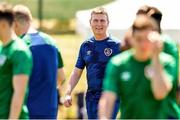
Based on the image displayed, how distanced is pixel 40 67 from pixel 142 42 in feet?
7.50

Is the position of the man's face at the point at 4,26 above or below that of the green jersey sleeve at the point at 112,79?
above

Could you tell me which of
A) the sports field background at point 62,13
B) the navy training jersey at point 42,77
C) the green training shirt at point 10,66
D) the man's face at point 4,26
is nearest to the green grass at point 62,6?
the sports field background at point 62,13

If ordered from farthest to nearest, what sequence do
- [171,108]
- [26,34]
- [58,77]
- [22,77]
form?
[58,77], [26,34], [171,108], [22,77]

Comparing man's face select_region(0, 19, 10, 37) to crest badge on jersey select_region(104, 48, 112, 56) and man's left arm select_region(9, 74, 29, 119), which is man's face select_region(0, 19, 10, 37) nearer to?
man's left arm select_region(9, 74, 29, 119)

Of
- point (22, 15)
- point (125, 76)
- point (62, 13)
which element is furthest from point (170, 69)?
point (62, 13)

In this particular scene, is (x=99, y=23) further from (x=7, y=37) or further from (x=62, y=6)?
(x=62, y=6)

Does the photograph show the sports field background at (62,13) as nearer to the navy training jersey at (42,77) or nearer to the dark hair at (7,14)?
the navy training jersey at (42,77)

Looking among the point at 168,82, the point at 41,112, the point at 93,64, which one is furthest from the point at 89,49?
the point at 168,82

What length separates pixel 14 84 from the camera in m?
6.95

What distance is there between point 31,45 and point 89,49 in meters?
1.30

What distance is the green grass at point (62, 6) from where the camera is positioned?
34.7m

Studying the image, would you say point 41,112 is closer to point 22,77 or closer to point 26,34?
point 26,34

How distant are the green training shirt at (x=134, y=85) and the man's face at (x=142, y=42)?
0.54 feet

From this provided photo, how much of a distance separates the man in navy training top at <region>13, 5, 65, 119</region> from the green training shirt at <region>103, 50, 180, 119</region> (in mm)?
1770
